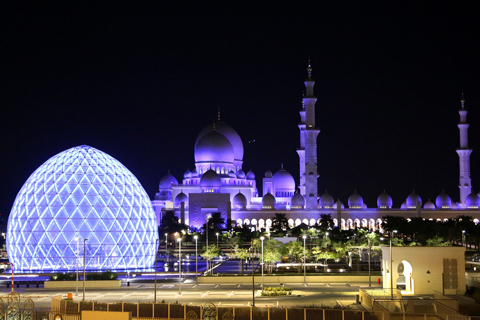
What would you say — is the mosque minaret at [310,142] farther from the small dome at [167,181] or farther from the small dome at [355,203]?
the small dome at [167,181]

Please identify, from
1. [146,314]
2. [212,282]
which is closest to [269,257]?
[212,282]

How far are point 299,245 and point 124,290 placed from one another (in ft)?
64.3

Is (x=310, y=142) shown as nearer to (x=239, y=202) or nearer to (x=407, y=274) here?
(x=239, y=202)

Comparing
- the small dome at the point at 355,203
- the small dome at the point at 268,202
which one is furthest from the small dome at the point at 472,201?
the small dome at the point at 268,202

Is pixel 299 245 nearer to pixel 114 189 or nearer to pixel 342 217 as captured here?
pixel 114 189

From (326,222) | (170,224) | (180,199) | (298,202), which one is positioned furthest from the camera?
(298,202)

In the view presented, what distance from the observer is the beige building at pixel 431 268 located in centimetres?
3950

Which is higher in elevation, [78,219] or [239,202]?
[239,202]

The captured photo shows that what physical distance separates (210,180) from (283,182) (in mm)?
19853

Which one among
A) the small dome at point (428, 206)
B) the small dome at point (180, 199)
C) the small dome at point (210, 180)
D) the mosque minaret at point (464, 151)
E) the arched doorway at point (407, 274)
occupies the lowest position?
the arched doorway at point (407, 274)

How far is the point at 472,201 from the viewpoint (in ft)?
375

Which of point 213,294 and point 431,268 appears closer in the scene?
point 431,268

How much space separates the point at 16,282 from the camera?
48.3m

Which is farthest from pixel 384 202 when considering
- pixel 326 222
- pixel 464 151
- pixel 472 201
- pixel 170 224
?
pixel 170 224
